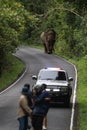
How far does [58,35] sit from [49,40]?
57.9 inches

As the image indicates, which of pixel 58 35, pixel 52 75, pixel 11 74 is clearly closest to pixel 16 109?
pixel 52 75

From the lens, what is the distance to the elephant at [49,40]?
73.9 metres

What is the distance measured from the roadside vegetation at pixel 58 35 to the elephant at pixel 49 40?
816 mm

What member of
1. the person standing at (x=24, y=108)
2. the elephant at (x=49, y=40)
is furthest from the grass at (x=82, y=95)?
the elephant at (x=49, y=40)

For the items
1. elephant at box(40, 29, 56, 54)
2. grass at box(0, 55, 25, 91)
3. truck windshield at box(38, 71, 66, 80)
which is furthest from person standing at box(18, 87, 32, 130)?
elephant at box(40, 29, 56, 54)

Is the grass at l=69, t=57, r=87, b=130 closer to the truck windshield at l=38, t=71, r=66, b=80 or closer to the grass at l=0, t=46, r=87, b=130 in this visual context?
the grass at l=0, t=46, r=87, b=130

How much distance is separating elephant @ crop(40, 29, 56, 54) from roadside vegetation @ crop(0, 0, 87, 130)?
82 centimetres

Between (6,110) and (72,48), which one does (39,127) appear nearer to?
(6,110)

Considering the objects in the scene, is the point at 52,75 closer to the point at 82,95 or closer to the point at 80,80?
the point at 82,95

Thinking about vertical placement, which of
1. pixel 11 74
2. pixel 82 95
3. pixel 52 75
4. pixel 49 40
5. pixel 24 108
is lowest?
pixel 11 74

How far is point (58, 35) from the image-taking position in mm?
74562

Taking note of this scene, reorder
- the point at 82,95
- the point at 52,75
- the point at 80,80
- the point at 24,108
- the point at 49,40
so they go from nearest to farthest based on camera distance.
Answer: the point at 24,108, the point at 52,75, the point at 82,95, the point at 80,80, the point at 49,40

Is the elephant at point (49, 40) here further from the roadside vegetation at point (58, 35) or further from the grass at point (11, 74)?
the grass at point (11, 74)

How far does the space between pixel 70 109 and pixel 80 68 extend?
26218mm
